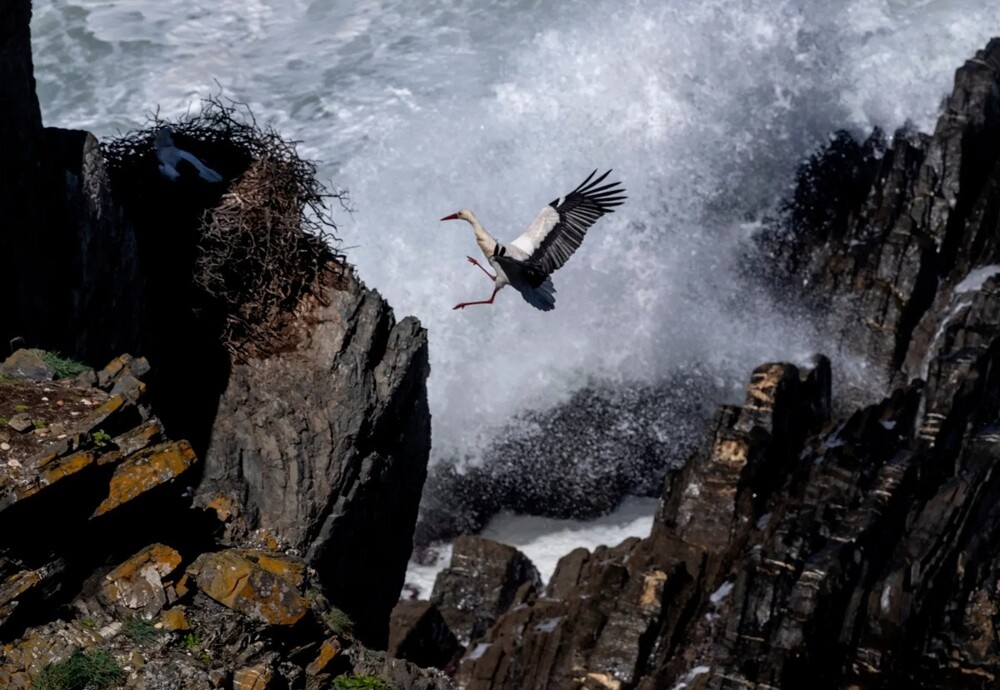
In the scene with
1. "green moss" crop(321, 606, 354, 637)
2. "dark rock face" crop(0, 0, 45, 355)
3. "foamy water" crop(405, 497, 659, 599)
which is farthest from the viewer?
"foamy water" crop(405, 497, 659, 599)

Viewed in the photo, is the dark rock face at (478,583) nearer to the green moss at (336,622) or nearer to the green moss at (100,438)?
the green moss at (336,622)

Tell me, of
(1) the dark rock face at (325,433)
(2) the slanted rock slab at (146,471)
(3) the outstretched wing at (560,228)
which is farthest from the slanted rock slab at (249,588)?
(3) the outstretched wing at (560,228)

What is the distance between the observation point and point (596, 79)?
100ft

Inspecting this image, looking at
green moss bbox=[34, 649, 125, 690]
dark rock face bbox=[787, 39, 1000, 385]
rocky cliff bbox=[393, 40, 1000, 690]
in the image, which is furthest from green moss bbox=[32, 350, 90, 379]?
dark rock face bbox=[787, 39, 1000, 385]

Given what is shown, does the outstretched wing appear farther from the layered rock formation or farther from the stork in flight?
the layered rock formation

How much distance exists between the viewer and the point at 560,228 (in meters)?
13.3

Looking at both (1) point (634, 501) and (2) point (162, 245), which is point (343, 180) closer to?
(1) point (634, 501)

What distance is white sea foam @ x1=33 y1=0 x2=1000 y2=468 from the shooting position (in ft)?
82.5

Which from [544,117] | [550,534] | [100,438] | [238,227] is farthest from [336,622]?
[544,117]

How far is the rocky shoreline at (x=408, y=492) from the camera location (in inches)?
376

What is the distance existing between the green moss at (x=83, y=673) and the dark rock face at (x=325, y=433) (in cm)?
385

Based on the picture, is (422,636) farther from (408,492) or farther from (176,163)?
(176,163)

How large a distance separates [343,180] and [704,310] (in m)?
7.46

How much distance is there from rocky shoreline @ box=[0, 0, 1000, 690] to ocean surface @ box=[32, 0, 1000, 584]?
166 cm
